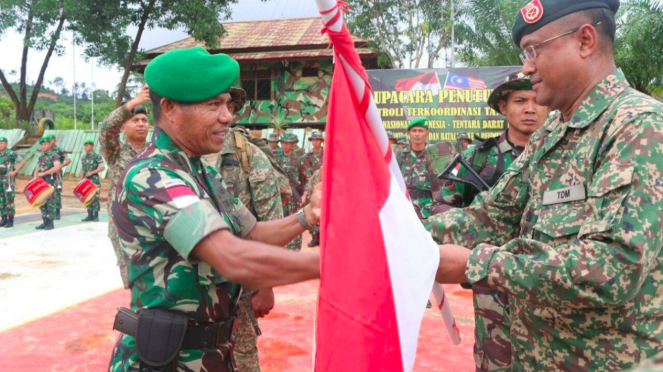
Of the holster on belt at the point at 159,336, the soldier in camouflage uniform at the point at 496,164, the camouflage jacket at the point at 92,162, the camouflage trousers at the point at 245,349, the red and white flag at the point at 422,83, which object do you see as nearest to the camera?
the holster on belt at the point at 159,336

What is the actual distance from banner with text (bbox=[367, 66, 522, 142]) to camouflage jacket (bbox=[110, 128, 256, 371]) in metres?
11.2

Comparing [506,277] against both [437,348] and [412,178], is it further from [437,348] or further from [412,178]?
[412,178]

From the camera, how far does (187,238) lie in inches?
69.4

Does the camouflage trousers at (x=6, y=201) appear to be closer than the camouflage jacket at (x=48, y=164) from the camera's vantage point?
Yes

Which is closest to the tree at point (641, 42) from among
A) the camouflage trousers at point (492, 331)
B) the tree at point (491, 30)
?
the tree at point (491, 30)

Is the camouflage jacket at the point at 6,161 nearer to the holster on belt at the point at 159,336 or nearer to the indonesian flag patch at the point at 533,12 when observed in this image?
the holster on belt at the point at 159,336

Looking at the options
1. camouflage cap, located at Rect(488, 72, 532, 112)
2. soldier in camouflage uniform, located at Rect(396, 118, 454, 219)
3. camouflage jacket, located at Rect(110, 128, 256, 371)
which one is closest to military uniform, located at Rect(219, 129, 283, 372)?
camouflage cap, located at Rect(488, 72, 532, 112)

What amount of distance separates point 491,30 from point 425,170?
12.5 metres

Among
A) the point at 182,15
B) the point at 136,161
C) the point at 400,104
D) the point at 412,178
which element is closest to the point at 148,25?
the point at 182,15

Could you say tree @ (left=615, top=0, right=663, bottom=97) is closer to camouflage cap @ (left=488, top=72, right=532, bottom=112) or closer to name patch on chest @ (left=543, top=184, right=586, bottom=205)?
camouflage cap @ (left=488, top=72, right=532, bottom=112)

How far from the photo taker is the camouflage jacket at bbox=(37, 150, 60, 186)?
12.8 m

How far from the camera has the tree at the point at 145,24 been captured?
19328mm

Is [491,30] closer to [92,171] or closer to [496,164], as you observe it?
[92,171]

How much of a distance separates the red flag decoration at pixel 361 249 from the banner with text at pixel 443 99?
11.3m
